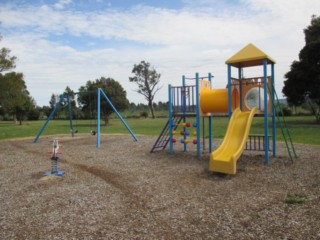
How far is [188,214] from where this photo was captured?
4.68m

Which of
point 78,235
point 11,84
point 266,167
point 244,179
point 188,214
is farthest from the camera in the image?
point 11,84

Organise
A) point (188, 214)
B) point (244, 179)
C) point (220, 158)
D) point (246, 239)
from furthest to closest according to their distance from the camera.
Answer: point (220, 158), point (244, 179), point (188, 214), point (246, 239)

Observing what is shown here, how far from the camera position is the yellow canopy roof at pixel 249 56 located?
27.2 feet

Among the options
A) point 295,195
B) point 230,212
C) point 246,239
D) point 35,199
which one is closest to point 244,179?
point 295,195

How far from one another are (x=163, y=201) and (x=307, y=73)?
75.8 feet

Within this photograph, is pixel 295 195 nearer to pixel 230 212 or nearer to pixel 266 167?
pixel 230 212

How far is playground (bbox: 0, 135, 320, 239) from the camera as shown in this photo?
4.10 metres

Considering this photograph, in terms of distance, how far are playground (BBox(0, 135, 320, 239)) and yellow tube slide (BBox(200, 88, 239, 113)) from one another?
5.79 ft

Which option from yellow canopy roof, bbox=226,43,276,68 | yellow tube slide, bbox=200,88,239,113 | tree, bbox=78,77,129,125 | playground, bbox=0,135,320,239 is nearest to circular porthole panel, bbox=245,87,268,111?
yellow tube slide, bbox=200,88,239,113

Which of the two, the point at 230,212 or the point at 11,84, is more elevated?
the point at 11,84

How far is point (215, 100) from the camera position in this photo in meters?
9.43

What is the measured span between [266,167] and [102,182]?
14.1ft

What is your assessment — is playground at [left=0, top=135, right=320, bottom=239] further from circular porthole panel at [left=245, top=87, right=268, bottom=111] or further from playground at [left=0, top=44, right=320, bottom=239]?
circular porthole panel at [left=245, top=87, right=268, bottom=111]

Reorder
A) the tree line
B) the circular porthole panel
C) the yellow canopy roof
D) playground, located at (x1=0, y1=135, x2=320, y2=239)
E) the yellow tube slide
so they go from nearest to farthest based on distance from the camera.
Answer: playground, located at (x1=0, y1=135, x2=320, y2=239) < the yellow canopy roof < the circular porthole panel < the yellow tube slide < the tree line
